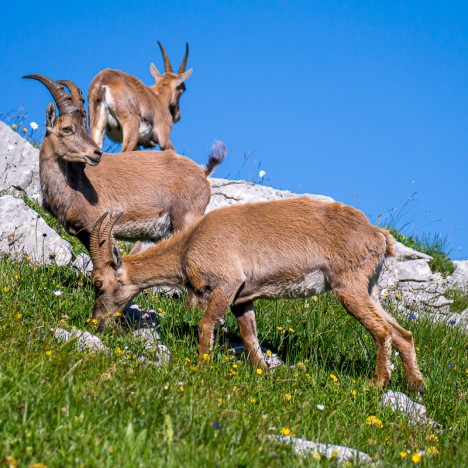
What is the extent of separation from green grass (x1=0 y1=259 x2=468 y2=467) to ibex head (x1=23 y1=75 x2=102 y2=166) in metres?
1.37

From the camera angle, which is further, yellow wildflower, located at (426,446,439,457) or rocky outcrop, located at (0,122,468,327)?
rocky outcrop, located at (0,122,468,327)

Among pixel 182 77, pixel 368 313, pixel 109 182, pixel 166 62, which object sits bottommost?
pixel 368 313

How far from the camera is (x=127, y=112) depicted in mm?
14383

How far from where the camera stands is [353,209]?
780 cm

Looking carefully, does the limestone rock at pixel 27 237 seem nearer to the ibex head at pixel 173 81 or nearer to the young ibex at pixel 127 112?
the young ibex at pixel 127 112

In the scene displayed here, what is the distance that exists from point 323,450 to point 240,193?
11.3 m

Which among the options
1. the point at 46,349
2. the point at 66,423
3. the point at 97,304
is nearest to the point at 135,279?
the point at 97,304

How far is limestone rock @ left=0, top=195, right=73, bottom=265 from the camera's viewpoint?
9820 mm

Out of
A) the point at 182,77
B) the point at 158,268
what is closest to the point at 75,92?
the point at 158,268

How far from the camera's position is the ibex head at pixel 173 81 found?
17344mm

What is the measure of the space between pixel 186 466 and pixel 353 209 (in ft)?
14.9

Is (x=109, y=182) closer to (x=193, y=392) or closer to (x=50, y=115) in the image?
(x=50, y=115)

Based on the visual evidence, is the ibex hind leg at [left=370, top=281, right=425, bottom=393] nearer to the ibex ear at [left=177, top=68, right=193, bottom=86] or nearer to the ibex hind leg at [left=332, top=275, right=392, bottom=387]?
the ibex hind leg at [left=332, top=275, right=392, bottom=387]

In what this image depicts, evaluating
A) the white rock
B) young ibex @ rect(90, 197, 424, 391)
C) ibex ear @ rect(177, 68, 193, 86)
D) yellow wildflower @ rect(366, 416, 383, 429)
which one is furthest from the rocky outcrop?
the white rock
